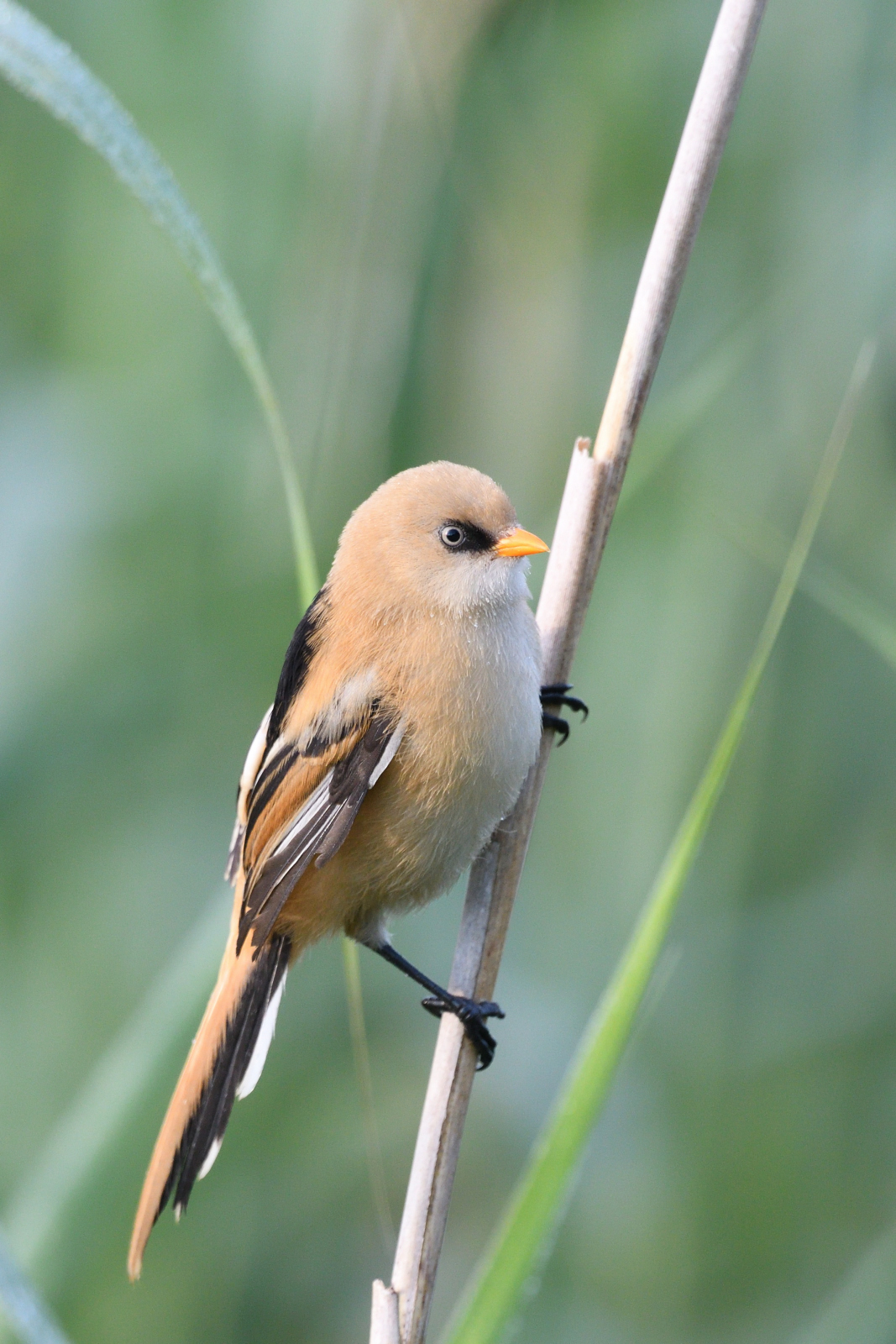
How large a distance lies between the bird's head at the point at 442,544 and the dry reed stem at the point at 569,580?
0.07 meters

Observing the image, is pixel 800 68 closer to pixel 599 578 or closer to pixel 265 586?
pixel 599 578

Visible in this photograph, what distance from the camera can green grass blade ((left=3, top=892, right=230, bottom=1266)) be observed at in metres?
1.59

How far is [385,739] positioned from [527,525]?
662 millimetres

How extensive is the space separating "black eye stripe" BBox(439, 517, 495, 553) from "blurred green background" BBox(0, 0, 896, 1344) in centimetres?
27

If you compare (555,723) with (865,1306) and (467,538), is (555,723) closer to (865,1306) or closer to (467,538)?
(467,538)

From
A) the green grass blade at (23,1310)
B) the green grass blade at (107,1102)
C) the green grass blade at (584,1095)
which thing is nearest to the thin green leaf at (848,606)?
the green grass blade at (584,1095)

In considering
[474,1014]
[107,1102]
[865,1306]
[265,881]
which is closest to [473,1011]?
[474,1014]

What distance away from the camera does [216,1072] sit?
5.62 feet

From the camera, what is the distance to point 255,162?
2.18m

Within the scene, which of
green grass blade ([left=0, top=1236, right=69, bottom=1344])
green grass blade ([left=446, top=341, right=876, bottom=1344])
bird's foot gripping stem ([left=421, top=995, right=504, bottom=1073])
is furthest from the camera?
bird's foot gripping stem ([left=421, top=995, right=504, bottom=1073])

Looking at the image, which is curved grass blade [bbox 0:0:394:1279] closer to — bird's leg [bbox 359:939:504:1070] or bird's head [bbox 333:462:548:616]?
bird's leg [bbox 359:939:504:1070]

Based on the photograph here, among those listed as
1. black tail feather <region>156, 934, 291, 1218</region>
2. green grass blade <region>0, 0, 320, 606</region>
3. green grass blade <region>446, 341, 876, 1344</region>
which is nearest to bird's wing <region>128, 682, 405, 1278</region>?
black tail feather <region>156, 934, 291, 1218</region>

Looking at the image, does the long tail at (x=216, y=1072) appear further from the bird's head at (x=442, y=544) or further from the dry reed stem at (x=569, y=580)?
the bird's head at (x=442, y=544)

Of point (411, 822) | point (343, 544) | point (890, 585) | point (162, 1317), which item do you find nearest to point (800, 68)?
point (890, 585)
